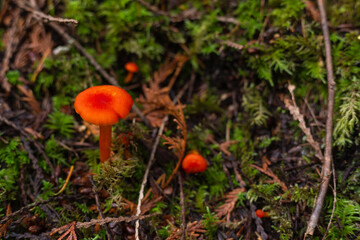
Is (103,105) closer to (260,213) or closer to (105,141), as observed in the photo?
(105,141)

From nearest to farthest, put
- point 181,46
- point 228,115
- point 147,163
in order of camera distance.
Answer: point 147,163 < point 228,115 < point 181,46

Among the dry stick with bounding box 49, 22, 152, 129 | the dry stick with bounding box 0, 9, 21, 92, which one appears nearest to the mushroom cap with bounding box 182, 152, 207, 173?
the dry stick with bounding box 49, 22, 152, 129

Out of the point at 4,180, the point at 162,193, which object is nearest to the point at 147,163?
the point at 162,193

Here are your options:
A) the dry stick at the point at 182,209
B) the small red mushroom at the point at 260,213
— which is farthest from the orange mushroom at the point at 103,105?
the small red mushroom at the point at 260,213

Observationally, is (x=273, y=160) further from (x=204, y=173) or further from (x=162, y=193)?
(x=162, y=193)

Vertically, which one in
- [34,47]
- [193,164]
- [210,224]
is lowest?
[210,224]

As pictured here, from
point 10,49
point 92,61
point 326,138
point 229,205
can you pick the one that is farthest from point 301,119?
point 10,49

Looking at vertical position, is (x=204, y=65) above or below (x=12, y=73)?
above
